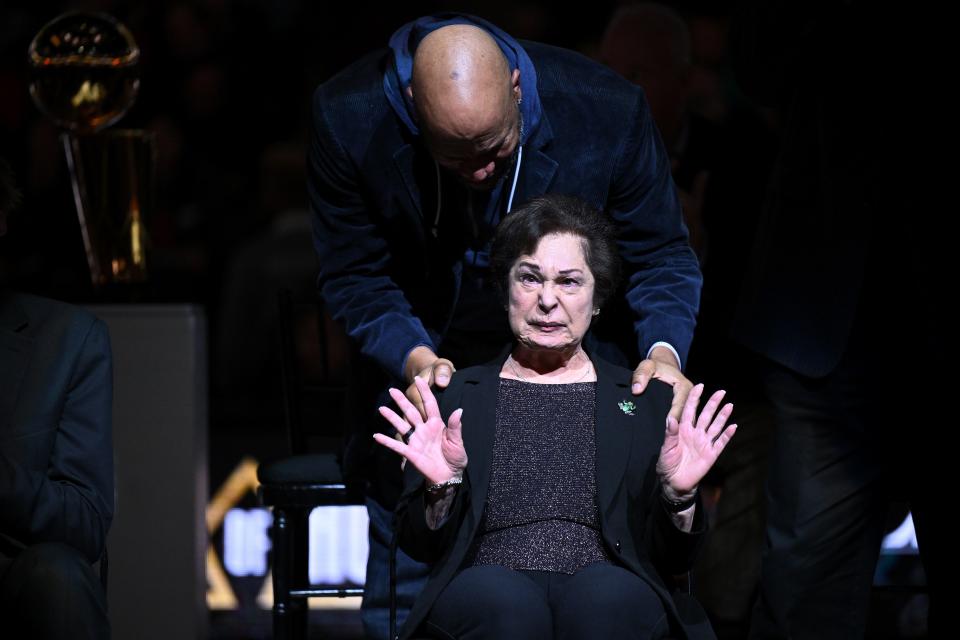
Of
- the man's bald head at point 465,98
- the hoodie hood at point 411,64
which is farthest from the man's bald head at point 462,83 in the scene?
the hoodie hood at point 411,64

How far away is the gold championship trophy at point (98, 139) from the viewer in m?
3.76

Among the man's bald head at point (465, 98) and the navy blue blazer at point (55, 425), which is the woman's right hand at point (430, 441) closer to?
the man's bald head at point (465, 98)

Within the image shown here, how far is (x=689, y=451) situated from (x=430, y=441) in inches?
17.4

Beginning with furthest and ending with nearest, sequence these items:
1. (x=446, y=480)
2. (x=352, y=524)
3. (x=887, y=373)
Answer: (x=352, y=524) < (x=887, y=373) < (x=446, y=480)

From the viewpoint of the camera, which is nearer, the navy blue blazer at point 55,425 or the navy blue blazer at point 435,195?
the navy blue blazer at point 55,425

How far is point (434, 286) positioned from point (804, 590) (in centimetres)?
102

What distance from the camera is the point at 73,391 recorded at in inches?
116

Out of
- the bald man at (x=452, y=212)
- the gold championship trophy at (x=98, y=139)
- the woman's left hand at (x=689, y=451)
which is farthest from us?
the gold championship trophy at (x=98, y=139)

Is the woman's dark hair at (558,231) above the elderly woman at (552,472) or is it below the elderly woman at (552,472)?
above

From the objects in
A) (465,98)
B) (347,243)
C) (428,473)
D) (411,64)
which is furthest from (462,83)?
(428,473)

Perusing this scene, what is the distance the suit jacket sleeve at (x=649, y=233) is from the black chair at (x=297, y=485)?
812mm

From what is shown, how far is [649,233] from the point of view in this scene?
3199mm

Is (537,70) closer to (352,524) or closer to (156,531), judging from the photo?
(156,531)

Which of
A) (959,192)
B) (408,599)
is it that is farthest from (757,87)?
(408,599)
